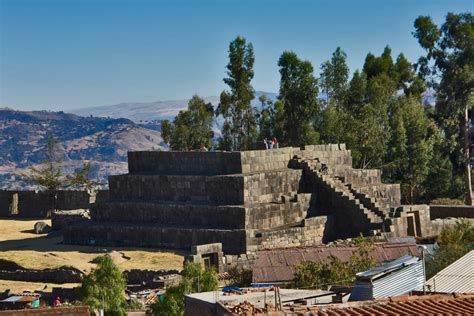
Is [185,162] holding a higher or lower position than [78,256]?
higher

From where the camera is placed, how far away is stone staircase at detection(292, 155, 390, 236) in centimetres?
4069

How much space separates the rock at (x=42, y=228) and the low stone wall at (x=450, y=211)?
16868 millimetres

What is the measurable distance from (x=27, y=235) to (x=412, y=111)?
867 inches

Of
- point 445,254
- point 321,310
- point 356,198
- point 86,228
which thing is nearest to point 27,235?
point 86,228

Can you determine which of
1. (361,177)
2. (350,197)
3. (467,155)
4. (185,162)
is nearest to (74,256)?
(185,162)

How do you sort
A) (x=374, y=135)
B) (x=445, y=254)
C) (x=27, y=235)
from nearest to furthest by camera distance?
(x=445, y=254) → (x=27, y=235) → (x=374, y=135)

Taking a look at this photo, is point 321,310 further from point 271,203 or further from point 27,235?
point 27,235

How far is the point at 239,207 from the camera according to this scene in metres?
38.4

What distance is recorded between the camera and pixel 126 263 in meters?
37.1

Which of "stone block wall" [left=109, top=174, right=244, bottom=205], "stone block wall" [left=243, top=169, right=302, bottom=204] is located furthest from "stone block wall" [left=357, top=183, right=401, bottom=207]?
"stone block wall" [left=109, top=174, right=244, bottom=205]

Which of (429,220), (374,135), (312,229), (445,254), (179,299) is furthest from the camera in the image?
(374,135)

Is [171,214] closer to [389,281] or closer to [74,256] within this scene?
[74,256]

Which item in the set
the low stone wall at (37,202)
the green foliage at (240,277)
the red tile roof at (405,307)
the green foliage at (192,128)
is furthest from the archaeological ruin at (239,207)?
the green foliage at (192,128)

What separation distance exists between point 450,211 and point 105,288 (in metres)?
23.7
